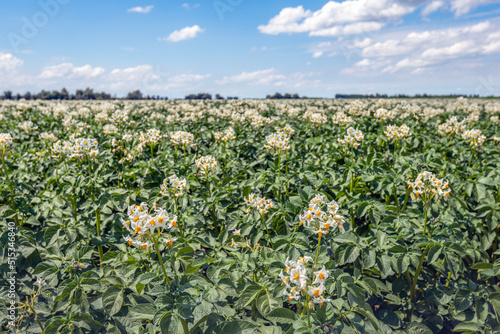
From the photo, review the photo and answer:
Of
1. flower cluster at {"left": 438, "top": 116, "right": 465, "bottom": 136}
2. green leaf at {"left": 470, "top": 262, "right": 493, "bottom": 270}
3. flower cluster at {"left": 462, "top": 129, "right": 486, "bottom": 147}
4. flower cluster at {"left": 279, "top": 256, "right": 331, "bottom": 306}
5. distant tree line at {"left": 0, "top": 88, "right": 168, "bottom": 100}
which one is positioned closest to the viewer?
flower cluster at {"left": 279, "top": 256, "right": 331, "bottom": 306}

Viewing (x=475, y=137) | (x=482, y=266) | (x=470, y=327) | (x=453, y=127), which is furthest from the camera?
(x=453, y=127)

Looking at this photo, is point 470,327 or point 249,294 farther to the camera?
point 470,327

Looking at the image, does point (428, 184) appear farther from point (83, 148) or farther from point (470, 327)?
point (83, 148)

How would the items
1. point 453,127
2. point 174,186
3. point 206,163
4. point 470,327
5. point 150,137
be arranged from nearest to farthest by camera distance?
point 470,327
point 174,186
point 206,163
point 150,137
point 453,127

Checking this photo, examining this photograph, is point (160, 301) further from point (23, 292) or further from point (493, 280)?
point (493, 280)

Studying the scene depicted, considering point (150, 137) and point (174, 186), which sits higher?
point (150, 137)

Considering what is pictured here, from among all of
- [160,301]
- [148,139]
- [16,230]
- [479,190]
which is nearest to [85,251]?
[16,230]

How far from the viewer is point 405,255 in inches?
121

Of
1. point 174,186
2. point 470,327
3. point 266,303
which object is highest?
point 174,186

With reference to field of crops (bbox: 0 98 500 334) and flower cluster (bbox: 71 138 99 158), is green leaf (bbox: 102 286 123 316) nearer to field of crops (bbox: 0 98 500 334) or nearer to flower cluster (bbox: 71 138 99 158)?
field of crops (bbox: 0 98 500 334)

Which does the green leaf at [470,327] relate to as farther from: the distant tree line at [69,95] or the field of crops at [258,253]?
Answer: the distant tree line at [69,95]

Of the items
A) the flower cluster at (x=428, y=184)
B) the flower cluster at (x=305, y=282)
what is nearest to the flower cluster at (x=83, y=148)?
the flower cluster at (x=305, y=282)

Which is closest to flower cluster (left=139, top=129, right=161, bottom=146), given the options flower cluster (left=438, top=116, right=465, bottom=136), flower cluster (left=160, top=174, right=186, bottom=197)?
flower cluster (left=160, top=174, right=186, bottom=197)

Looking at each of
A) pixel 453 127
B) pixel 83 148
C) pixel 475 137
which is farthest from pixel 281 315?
pixel 453 127
